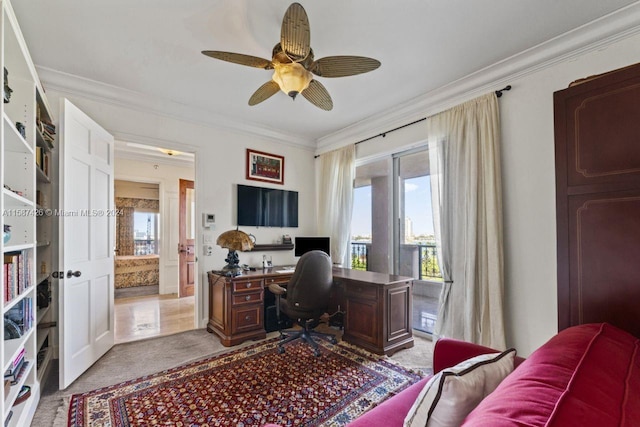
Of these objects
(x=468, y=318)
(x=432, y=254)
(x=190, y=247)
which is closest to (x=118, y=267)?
(x=190, y=247)

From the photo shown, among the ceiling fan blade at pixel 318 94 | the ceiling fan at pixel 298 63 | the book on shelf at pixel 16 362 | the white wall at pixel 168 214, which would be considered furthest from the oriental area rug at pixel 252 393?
the white wall at pixel 168 214

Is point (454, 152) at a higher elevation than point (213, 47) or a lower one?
lower

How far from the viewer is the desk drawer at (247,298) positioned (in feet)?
10.4

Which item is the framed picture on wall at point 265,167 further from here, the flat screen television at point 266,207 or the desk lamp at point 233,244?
the desk lamp at point 233,244

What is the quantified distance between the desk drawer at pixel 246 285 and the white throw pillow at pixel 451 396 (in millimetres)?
2559

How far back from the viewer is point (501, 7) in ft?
6.41

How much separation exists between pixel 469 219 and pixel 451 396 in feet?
7.13

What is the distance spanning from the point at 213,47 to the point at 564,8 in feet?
8.36

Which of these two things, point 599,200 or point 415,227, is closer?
point 599,200

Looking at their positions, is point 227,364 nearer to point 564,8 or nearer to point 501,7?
point 501,7

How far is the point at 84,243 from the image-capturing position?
8.58 ft

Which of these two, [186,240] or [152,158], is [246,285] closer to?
[186,240]

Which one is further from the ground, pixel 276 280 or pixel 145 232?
pixel 145 232

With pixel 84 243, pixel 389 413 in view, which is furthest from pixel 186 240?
pixel 389 413
